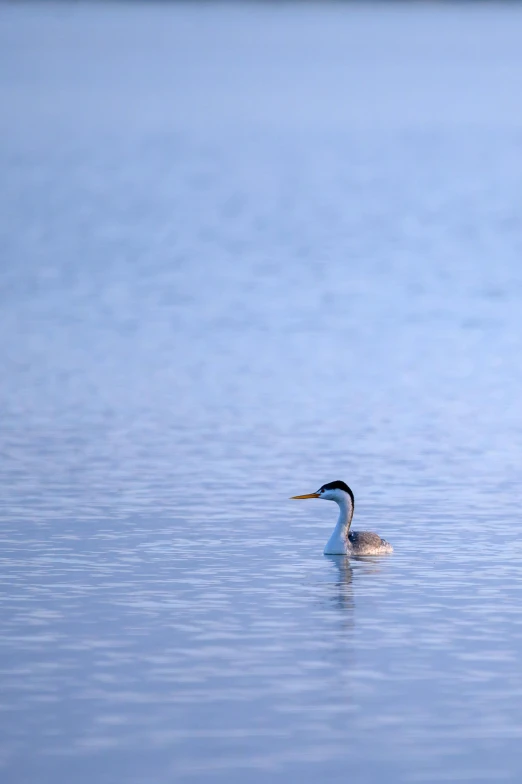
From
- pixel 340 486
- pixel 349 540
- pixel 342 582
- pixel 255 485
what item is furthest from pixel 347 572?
pixel 255 485

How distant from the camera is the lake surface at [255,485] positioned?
1242 cm

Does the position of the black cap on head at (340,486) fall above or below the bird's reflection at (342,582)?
above

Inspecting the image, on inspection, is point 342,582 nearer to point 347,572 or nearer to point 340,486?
point 347,572

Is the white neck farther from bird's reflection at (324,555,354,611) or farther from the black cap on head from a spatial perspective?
the black cap on head

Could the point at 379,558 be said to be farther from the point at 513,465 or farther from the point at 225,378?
the point at 225,378

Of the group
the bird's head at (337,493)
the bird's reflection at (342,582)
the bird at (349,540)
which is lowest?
the bird's reflection at (342,582)

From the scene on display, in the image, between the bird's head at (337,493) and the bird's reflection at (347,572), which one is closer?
the bird's reflection at (347,572)

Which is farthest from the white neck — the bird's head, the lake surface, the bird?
the bird's head

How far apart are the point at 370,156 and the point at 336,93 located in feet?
118

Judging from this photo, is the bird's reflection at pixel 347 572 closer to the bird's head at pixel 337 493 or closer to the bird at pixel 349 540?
the bird at pixel 349 540

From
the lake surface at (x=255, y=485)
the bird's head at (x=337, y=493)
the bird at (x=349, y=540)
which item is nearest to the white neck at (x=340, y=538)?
the bird at (x=349, y=540)

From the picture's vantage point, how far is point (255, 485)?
2073cm

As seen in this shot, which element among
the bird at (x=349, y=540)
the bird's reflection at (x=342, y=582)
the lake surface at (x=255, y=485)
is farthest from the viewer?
the bird at (x=349, y=540)

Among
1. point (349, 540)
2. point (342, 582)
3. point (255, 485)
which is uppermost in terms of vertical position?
point (255, 485)
